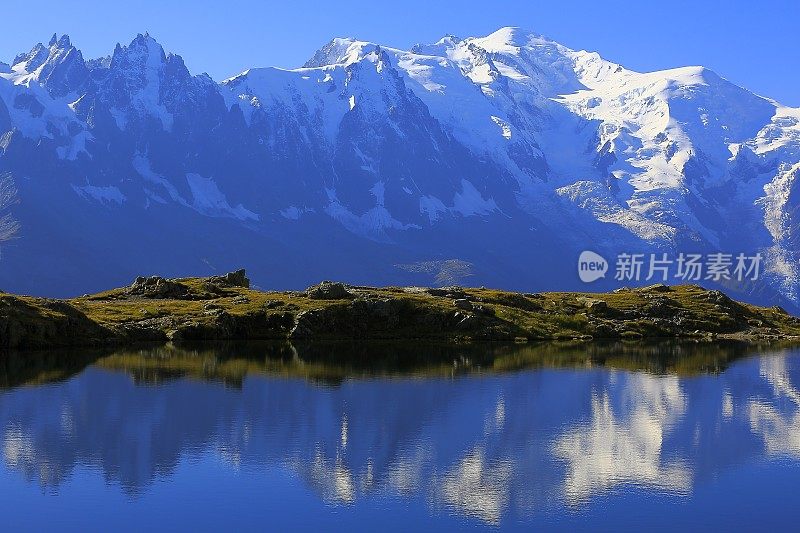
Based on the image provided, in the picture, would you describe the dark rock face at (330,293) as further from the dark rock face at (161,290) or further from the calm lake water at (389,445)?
the calm lake water at (389,445)

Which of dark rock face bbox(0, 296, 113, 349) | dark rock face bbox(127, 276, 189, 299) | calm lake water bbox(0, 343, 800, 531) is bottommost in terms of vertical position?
calm lake water bbox(0, 343, 800, 531)

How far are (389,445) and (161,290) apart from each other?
11358 centimetres

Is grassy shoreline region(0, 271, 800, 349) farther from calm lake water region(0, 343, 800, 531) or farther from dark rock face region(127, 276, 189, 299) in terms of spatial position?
calm lake water region(0, 343, 800, 531)

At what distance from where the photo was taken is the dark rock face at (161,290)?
188500 millimetres

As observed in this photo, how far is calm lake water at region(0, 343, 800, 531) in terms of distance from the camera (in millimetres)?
A: 65250

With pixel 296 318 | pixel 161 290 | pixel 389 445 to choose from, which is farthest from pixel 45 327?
pixel 389 445

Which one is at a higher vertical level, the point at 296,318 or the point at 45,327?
the point at 296,318

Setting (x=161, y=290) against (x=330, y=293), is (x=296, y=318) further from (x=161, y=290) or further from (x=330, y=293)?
(x=161, y=290)

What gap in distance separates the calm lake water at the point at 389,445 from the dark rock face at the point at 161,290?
4950 cm

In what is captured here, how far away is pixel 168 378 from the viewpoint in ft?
389

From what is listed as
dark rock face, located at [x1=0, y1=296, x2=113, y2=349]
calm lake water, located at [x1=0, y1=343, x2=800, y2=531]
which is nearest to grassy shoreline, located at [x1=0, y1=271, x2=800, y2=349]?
dark rock face, located at [x1=0, y1=296, x2=113, y2=349]

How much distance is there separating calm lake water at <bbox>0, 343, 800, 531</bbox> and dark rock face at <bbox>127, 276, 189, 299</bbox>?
49.5 meters

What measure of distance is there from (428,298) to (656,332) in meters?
42.6

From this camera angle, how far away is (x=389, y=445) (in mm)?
84188
